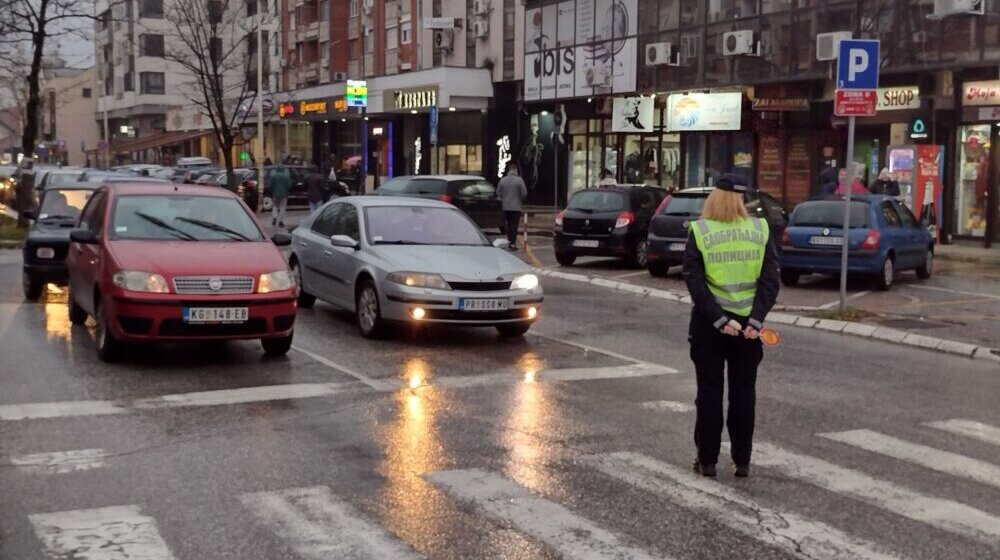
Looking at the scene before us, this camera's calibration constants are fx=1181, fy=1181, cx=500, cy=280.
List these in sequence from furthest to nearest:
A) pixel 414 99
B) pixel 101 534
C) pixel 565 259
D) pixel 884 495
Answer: pixel 414 99, pixel 565 259, pixel 884 495, pixel 101 534

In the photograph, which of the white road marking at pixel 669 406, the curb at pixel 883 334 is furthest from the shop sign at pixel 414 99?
the white road marking at pixel 669 406

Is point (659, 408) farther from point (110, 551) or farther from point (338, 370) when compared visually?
point (110, 551)

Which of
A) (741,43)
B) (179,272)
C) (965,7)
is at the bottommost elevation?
(179,272)

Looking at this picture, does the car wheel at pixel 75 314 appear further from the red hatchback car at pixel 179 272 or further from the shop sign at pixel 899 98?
the shop sign at pixel 899 98

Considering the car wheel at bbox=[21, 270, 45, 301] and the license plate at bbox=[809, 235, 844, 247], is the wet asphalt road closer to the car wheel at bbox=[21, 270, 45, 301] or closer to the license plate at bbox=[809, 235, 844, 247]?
the car wheel at bbox=[21, 270, 45, 301]

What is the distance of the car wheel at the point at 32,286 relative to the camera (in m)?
15.5

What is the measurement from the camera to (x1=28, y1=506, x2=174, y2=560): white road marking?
5246 mm

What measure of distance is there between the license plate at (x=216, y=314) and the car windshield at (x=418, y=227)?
2593mm

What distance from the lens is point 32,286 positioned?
1565 centimetres

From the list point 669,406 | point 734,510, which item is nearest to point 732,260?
point 734,510

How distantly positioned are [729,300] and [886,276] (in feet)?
38.3

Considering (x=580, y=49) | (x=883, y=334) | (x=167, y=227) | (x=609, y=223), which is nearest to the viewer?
(x=167, y=227)

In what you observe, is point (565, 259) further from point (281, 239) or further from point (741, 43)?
point (281, 239)

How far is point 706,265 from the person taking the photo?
6781 millimetres
